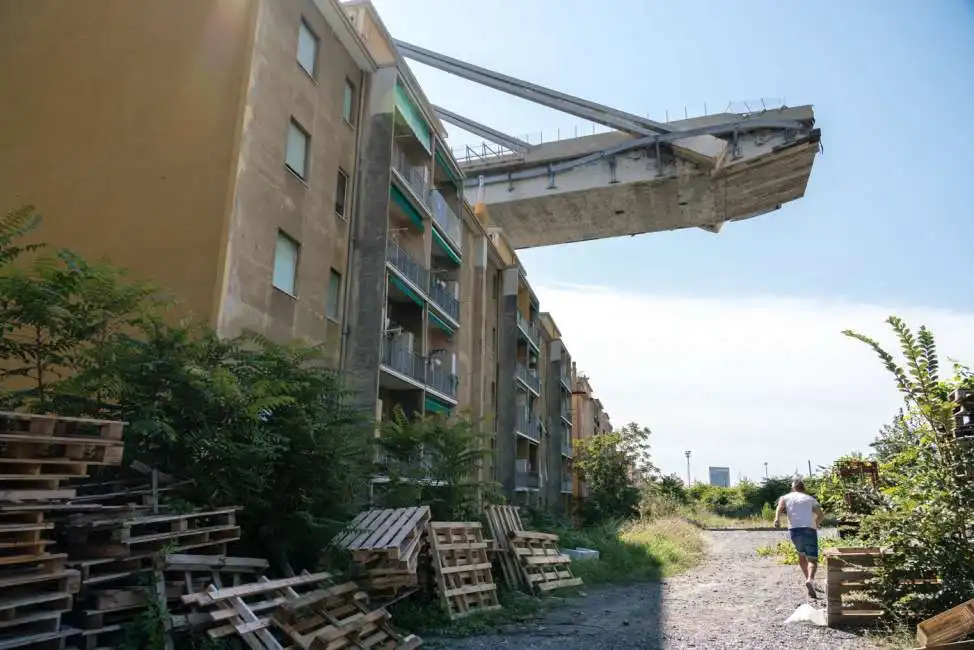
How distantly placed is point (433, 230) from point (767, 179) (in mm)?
19501

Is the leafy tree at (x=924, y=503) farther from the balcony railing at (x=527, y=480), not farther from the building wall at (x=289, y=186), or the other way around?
the balcony railing at (x=527, y=480)

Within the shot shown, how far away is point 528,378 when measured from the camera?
35812 mm

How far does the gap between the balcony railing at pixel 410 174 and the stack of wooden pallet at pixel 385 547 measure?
11.3m

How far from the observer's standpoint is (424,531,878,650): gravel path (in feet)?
28.6

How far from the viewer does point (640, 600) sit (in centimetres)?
1325

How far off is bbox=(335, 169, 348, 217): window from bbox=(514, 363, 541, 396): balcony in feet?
55.3

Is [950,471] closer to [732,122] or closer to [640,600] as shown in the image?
[640,600]

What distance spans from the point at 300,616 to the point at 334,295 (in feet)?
33.3

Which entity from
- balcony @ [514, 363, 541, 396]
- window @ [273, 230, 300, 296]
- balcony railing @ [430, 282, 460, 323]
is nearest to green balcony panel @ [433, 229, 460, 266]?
balcony railing @ [430, 282, 460, 323]

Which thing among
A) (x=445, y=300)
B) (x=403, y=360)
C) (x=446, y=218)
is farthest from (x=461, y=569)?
(x=446, y=218)

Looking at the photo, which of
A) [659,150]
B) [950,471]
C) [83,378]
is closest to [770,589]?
[950,471]

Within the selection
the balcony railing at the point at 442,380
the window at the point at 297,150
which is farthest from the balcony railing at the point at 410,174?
the balcony railing at the point at 442,380

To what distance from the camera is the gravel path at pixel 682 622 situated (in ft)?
28.6

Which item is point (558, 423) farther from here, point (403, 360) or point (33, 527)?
point (33, 527)
